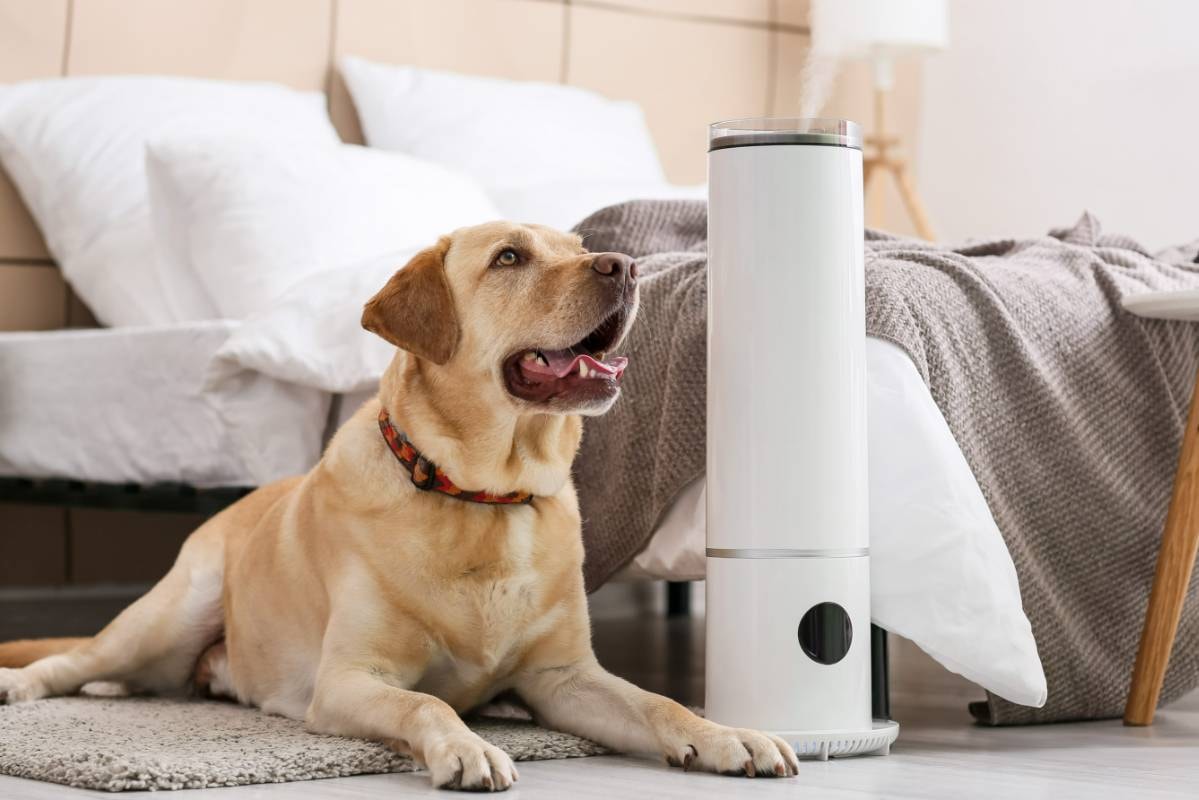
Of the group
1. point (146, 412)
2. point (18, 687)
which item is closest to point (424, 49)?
point (146, 412)

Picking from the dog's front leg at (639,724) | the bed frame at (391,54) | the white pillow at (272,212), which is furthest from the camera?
the bed frame at (391,54)

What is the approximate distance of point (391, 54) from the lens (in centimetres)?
420

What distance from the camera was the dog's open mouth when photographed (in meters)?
1.76

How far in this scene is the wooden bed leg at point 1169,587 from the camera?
6.72 feet

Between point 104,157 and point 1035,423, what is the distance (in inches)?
87.4

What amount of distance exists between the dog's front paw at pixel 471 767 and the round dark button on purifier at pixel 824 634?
39cm

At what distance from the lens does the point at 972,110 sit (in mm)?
5254

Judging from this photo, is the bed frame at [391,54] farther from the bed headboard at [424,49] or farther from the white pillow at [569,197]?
the white pillow at [569,197]

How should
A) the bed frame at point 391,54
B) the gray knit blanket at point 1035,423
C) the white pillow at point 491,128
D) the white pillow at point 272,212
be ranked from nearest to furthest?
the gray knit blanket at point 1035,423
the white pillow at point 272,212
the bed frame at point 391,54
the white pillow at point 491,128

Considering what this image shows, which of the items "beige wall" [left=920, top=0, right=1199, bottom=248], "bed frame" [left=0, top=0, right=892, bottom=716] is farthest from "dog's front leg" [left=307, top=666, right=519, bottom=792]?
"beige wall" [left=920, top=0, right=1199, bottom=248]

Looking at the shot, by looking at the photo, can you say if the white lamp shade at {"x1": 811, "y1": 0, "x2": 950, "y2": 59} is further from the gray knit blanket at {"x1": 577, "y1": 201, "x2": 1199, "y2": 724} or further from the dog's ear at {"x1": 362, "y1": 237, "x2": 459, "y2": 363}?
the dog's ear at {"x1": 362, "y1": 237, "x2": 459, "y2": 363}

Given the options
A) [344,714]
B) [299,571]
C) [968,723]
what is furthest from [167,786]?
[968,723]

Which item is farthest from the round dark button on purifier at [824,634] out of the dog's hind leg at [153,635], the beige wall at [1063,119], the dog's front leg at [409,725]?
the beige wall at [1063,119]

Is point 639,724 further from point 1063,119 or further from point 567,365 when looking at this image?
point 1063,119
